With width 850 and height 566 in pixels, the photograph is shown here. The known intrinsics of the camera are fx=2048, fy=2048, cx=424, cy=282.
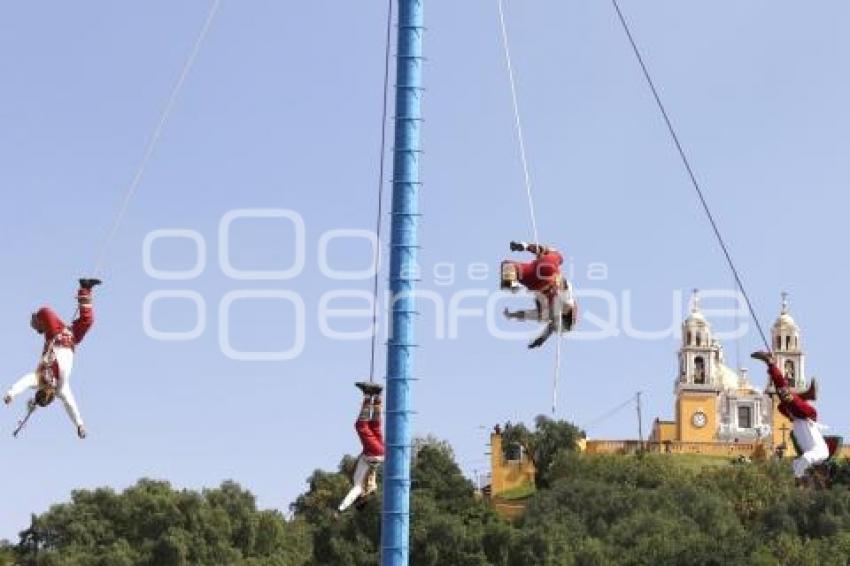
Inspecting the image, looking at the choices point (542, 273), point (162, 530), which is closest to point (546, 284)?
point (542, 273)

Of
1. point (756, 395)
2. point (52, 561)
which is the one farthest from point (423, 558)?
point (756, 395)

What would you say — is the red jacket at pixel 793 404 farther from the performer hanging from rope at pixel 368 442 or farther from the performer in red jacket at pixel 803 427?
the performer hanging from rope at pixel 368 442

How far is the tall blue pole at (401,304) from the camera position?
70.5 ft

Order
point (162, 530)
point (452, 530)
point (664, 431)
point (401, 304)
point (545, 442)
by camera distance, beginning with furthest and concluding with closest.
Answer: point (664, 431) → point (545, 442) → point (162, 530) → point (452, 530) → point (401, 304)

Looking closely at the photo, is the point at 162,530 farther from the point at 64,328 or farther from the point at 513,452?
the point at 64,328

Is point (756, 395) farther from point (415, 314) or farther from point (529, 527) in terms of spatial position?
point (415, 314)

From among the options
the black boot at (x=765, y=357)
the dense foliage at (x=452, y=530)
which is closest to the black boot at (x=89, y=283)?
the black boot at (x=765, y=357)

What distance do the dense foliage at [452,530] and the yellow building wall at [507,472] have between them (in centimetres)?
1739

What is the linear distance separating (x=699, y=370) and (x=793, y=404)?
110288 mm

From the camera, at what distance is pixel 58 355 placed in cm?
2230

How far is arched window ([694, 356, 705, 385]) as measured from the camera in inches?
5172

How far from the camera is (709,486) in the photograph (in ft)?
320

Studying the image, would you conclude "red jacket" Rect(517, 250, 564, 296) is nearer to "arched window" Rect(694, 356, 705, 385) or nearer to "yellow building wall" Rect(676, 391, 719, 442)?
"yellow building wall" Rect(676, 391, 719, 442)

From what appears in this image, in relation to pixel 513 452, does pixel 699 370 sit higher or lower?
higher
